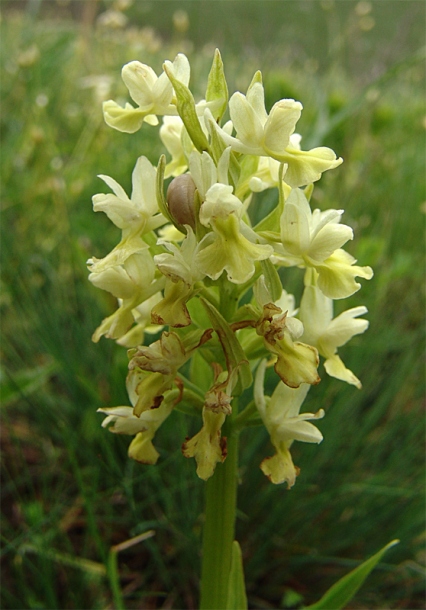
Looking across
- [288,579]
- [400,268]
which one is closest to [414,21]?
[400,268]

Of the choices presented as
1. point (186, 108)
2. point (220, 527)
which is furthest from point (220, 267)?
point (220, 527)

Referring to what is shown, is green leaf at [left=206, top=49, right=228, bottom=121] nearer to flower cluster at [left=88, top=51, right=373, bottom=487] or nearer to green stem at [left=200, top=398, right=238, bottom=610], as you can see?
flower cluster at [left=88, top=51, right=373, bottom=487]

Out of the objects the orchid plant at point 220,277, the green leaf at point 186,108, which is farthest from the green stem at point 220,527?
the green leaf at point 186,108

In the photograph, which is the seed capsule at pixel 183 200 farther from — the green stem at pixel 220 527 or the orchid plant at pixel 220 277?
the green stem at pixel 220 527

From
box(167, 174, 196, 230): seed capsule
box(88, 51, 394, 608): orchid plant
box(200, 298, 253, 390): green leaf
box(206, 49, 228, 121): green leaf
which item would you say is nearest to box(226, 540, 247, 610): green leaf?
box(88, 51, 394, 608): orchid plant

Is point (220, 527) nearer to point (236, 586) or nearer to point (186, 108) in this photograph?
point (236, 586)
